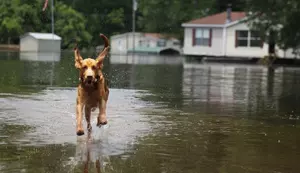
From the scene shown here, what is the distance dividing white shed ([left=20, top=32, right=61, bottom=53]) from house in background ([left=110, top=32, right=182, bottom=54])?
14.9 m

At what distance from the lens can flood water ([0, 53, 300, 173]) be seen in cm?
795

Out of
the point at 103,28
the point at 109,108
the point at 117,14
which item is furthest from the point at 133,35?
the point at 109,108

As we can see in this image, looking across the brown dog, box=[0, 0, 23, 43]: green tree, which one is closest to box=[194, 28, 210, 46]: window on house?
box=[0, 0, 23, 43]: green tree

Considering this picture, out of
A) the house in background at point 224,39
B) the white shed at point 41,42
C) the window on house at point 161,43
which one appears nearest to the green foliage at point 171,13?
the window on house at point 161,43

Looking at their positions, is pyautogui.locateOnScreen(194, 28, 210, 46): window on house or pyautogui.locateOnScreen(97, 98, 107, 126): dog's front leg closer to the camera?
pyautogui.locateOnScreen(97, 98, 107, 126): dog's front leg

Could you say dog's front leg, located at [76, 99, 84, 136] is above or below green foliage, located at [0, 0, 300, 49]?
below

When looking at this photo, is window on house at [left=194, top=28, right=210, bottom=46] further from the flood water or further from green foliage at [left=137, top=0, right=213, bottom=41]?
the flood water

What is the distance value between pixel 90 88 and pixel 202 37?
50.6 metres

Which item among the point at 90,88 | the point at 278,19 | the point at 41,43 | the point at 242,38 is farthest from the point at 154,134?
the point at 41,43

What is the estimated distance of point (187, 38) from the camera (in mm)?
60906

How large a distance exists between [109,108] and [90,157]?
634 cm

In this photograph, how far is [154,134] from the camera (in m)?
10.6

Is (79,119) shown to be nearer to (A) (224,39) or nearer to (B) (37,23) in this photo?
(A) (224,39)

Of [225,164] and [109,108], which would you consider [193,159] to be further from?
[109,108]
